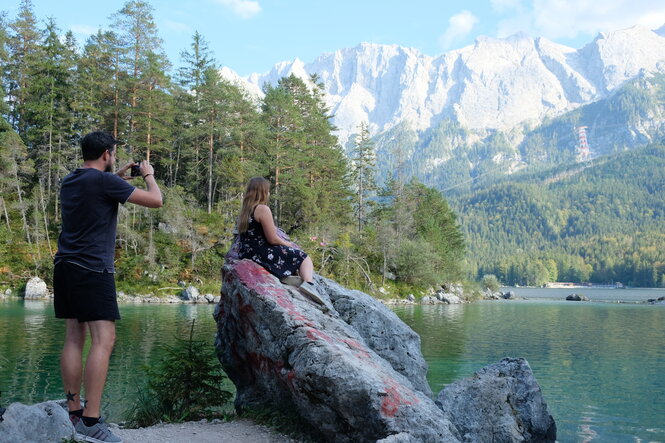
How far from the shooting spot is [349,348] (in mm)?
6348

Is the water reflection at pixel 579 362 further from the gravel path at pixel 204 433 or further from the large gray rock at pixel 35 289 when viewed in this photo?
the large gray rock at pixel 35 289

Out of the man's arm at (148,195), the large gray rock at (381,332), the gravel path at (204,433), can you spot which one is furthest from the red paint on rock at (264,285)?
the man's arm at (148,195)

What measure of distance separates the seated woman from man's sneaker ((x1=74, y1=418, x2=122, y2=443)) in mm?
3145

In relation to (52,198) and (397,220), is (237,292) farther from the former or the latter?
(397,220)

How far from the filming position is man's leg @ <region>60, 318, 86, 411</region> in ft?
15.4

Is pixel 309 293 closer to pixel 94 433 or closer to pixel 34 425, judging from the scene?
pixel 94 433

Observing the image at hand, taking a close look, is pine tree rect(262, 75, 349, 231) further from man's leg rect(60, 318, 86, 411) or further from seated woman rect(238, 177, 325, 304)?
man's leg rect(60, 318, 86, 411)

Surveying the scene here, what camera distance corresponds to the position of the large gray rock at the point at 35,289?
37219mm

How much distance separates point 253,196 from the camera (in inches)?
286

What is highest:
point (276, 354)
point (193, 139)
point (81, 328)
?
point (193, 139)

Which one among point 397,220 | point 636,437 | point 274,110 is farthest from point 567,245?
point 636,437

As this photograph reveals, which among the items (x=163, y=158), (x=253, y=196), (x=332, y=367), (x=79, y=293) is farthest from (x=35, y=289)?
(x=332, y=367)

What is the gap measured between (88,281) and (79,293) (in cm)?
13

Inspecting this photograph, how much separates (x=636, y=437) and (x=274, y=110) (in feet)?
145
